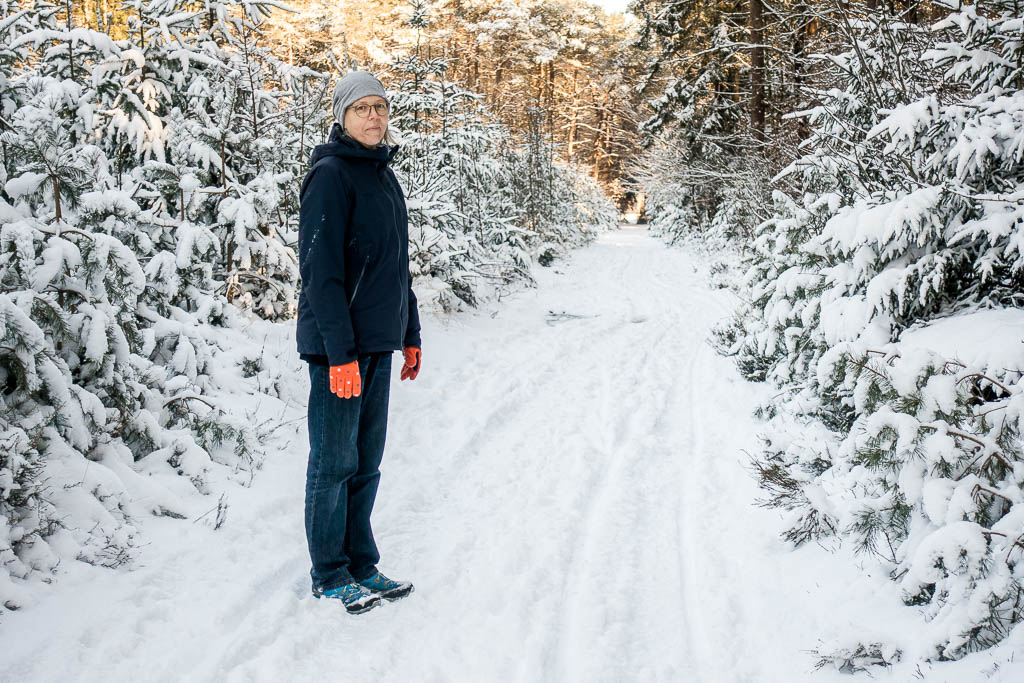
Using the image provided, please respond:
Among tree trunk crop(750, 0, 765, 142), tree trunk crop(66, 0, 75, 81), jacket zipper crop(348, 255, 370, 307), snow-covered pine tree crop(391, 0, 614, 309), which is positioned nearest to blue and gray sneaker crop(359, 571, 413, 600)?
jacket zipper crop(348, 255, 370, 307)

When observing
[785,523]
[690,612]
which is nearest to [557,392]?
[785,523]

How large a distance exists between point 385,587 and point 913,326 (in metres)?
3.46

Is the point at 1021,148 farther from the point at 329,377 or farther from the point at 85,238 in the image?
the point at 85,238

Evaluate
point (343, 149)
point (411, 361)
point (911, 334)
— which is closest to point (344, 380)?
point (411, 361)

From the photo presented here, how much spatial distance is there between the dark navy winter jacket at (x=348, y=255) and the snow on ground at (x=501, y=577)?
1.14m

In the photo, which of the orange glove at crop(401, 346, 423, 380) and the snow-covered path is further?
the orange glove at crop(401, 346, 423, 380)

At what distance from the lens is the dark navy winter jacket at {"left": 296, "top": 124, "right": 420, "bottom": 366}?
2557 millimetres

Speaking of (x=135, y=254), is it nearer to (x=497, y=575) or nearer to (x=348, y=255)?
(x=348, y=255)

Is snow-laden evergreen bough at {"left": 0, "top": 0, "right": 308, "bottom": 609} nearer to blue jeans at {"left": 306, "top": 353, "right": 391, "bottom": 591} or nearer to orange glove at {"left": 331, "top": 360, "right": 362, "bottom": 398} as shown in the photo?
blue jeans at {"left": 306, "top": 353, "right": 391, "bottom": 591}

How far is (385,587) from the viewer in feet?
9.70

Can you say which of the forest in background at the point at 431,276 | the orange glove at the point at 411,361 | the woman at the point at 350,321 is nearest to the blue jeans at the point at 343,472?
the woman at the point at 350,321

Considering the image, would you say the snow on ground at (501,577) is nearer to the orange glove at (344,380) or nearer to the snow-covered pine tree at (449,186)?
the orange glove at (344,380)

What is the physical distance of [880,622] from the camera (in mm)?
2684

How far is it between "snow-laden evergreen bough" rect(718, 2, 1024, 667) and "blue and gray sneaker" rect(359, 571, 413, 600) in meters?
1.78
